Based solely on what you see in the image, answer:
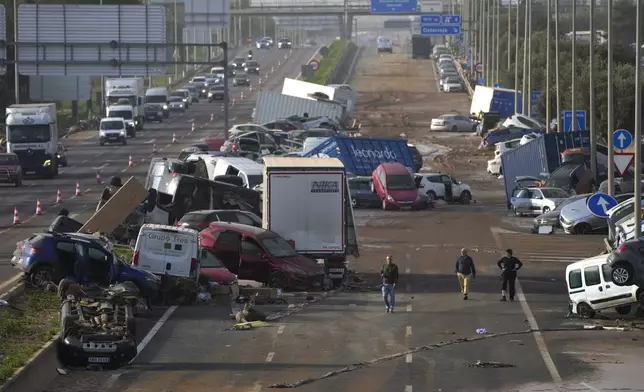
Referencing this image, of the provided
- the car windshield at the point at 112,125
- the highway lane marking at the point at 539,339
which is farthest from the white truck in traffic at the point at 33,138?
the highway lane marking at the point at 539,339

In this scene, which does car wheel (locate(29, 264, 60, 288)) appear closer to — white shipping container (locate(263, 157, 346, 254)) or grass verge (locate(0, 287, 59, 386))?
grass verge (locate(0, 287, 59, 386))

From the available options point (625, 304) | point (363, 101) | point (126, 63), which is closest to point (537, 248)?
point (625, 304)

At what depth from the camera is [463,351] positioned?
2516 cm

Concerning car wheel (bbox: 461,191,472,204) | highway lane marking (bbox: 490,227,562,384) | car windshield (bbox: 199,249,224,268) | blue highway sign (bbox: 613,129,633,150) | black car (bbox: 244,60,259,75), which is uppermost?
black car (bbox: 244,60,259,75)

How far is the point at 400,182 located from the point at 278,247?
66.3ft

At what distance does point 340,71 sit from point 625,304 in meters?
115

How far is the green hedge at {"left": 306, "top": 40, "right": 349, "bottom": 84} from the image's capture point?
129375 mm

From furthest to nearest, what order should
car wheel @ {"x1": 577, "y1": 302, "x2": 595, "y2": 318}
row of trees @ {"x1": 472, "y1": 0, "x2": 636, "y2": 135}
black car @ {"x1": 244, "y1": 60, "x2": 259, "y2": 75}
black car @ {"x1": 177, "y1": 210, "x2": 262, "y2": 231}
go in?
1. black car @ {"x1": 244, "y1": 60, "x2": 259, "y2": 75}
2. row of trees @ {"x1": 472, "y1": 0, "x2": 636, "y2": 135}
3. black car @ {"x1": 177, "y1": 210, "x2": 262, "y2": 231}
4. car wheel @ {"x1": 577, "y1": 302, "x2": 595, "y2": 318}

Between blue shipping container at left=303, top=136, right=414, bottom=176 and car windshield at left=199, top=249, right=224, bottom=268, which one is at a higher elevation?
blue shipping container at left=303, top=136, right=414, bottom=176

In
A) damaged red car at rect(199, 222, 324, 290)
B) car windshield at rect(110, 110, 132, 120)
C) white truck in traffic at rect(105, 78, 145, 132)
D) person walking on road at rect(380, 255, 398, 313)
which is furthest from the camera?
white truck in traffic at rect(105, 78, 145, 132)

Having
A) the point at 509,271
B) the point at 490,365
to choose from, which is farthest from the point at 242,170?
the point at 490,365

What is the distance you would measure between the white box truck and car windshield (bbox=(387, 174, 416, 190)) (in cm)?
1863

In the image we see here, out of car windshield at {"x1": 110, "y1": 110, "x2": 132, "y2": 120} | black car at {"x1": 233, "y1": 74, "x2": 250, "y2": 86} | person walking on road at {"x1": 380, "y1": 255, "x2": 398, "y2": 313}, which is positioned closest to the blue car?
person walking on road at {"x1": 380, "y1": 255, "x2": 398, "y2": 313}

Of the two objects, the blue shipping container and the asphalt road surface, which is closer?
the asphalt road surface
